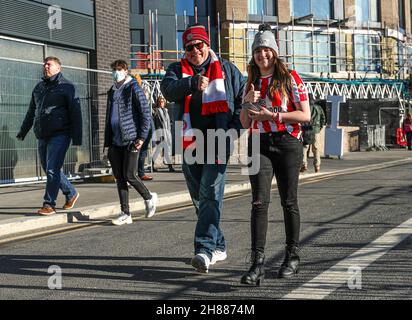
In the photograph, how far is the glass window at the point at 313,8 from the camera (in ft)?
131

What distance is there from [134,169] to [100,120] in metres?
6.12

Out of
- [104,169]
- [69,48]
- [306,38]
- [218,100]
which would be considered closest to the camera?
[218,100]

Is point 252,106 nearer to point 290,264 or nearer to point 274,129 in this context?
point 274,129

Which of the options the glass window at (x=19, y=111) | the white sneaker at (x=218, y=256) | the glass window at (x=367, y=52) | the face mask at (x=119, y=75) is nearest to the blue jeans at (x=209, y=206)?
the white sneaker at (x=218, y=256)

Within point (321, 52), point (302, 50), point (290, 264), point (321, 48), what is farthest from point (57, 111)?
point (321, 48)

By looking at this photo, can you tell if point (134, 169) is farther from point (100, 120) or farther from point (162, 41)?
point (162, 41)

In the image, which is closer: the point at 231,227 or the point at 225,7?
the point at 231,227

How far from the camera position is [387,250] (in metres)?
5.89

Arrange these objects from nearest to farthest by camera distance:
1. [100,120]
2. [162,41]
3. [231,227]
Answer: [231,227] < [100,120] < [162,41]

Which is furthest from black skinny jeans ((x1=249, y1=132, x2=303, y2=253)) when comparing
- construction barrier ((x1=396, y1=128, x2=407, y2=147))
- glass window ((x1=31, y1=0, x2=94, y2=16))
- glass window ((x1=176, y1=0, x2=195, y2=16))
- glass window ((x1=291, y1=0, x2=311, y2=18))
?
glass window ((x1=291, y1=0, x2=311, y2=18))

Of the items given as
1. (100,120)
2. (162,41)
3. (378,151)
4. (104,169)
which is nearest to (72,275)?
(104,169)

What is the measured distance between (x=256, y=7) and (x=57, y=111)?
105 ft

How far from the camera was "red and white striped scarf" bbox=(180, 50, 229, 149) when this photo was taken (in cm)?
523

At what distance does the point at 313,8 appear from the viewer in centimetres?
4059
